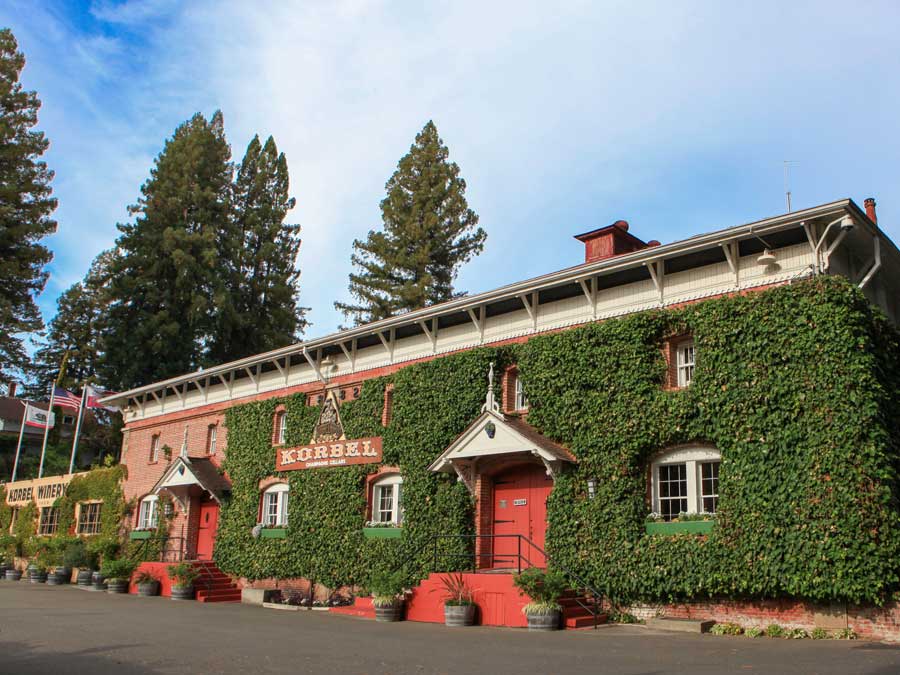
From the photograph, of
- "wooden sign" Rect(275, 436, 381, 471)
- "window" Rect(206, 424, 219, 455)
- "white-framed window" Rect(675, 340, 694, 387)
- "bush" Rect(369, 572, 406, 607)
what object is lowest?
"bush" Rect(369, 572, 406, 607)

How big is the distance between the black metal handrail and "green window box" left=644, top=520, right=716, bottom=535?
1787 millimetres

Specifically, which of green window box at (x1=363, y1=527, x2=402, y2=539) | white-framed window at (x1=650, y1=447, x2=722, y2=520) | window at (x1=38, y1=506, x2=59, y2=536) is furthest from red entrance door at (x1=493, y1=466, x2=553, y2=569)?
window at (x1=38, y1=506, x2=59, y2=536)

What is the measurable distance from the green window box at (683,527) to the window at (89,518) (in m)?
24.0

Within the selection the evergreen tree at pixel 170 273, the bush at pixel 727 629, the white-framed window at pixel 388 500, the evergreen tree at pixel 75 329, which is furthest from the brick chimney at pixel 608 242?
the evergreen tree at pixel 75 329

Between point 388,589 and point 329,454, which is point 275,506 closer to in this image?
point 329,454

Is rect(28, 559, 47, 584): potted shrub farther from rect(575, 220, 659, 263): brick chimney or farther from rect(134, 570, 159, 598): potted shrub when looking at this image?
rect(575, 220, 659, 263): brick chimney

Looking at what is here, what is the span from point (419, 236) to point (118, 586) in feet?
71.2

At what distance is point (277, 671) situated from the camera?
978cm

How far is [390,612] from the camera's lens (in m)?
16.8

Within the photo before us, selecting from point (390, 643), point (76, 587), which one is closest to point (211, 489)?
point (76, 587)

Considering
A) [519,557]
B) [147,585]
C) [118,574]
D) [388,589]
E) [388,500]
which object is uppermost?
[388,500]

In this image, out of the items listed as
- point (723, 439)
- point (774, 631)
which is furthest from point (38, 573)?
point (774, 631)

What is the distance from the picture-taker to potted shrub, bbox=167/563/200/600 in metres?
23.0

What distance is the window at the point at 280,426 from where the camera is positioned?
82.3ft
